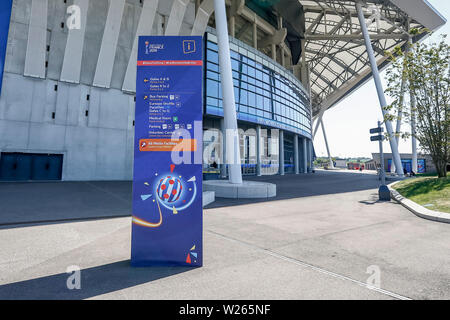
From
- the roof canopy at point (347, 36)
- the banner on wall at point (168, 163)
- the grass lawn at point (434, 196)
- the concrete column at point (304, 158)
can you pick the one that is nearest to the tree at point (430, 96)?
the grass lawn at point (434, 196)

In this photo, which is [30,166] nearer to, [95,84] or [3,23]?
[95,84]

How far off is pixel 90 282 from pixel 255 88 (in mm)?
29776

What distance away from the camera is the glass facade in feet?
84.0

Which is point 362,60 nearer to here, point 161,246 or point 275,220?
point 275,220

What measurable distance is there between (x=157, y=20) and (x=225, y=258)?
81.6ft

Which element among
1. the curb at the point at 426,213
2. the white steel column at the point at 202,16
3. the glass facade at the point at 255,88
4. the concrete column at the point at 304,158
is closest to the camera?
the curb at the point at 426,213

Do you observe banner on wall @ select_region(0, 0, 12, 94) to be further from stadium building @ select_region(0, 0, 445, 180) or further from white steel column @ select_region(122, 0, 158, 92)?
white steel column @ select_region(122, 0, 158, 92)

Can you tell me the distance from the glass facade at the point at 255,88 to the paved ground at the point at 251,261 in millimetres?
20186

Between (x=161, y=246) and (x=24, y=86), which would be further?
(x=24, y=86)

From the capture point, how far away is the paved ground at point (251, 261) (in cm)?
273

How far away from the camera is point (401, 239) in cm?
483

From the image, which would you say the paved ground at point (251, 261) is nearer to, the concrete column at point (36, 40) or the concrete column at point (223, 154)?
the concrete column at point (36, 40)
